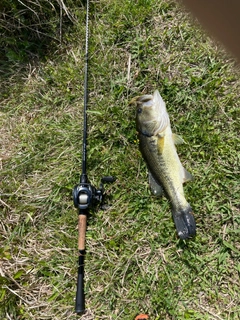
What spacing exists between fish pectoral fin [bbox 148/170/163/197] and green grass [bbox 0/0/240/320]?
0.32ft

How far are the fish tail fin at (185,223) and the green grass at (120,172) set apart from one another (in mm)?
117

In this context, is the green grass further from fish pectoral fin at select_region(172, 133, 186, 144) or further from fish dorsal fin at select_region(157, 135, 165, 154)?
fish dorsal fin at select_region(157, 135, 165, 154)

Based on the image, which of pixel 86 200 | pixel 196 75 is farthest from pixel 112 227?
pixel 196 75

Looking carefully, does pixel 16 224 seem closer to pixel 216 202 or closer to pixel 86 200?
pixel 86 200

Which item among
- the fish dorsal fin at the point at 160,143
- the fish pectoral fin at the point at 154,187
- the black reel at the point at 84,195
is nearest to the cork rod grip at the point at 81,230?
the black reel at the point at 84,195

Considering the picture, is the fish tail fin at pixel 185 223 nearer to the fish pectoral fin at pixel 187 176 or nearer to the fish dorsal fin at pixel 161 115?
the fish pectoral fin at pixel 187 176

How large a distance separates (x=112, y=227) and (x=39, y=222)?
81cm

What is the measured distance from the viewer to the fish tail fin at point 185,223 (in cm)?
285

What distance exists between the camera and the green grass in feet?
9.64

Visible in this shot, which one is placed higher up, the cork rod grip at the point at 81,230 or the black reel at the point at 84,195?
the black reel at the point at 84,195

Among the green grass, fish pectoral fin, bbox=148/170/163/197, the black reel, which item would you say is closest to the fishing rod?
the black reel

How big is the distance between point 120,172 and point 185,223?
33.0 inches

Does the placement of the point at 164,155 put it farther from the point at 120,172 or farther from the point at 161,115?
the point at 120,172

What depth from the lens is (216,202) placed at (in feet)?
9.88
